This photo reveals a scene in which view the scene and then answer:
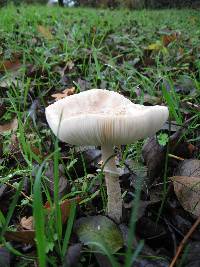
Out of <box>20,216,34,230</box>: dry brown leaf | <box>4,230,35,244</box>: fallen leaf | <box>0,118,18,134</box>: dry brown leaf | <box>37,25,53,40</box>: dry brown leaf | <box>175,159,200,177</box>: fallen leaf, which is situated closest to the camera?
<box>4,230,35,244</box>: fallen leaf

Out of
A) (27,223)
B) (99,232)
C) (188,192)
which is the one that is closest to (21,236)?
(27,223)

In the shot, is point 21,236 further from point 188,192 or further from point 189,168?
point 189,168

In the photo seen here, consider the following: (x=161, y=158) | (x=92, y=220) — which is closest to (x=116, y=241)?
(x=92, y=220)

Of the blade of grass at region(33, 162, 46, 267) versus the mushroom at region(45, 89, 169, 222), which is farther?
the mushroom at region(45, 89, 169, 222)

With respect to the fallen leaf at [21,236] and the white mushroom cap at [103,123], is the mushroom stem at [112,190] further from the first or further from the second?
the fallen leaf at [21,236]

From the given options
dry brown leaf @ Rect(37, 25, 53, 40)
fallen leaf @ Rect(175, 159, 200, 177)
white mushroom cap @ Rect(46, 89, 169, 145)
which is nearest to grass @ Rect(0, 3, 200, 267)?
dry brown leaf @ Rect(37, 25, 53, 40)

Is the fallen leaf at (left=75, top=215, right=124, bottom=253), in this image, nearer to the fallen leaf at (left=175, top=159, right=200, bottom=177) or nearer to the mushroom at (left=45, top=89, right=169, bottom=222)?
the mushroom at (left=45, top=89, right=169, bottom=222)

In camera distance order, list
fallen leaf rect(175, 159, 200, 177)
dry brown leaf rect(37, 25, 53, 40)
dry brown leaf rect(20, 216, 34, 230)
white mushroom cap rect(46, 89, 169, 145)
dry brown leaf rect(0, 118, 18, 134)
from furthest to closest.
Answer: dry brown leaf rect(37, 25, 53, 40) → dry brown leaf rect(0, 118, 18, 134) → fallen leaf rect(175, 159, 200, 177) → dry brown leaf rect(20, 216, 34, 230) → white mushroom cap rect(46, 89, 169, 145)
